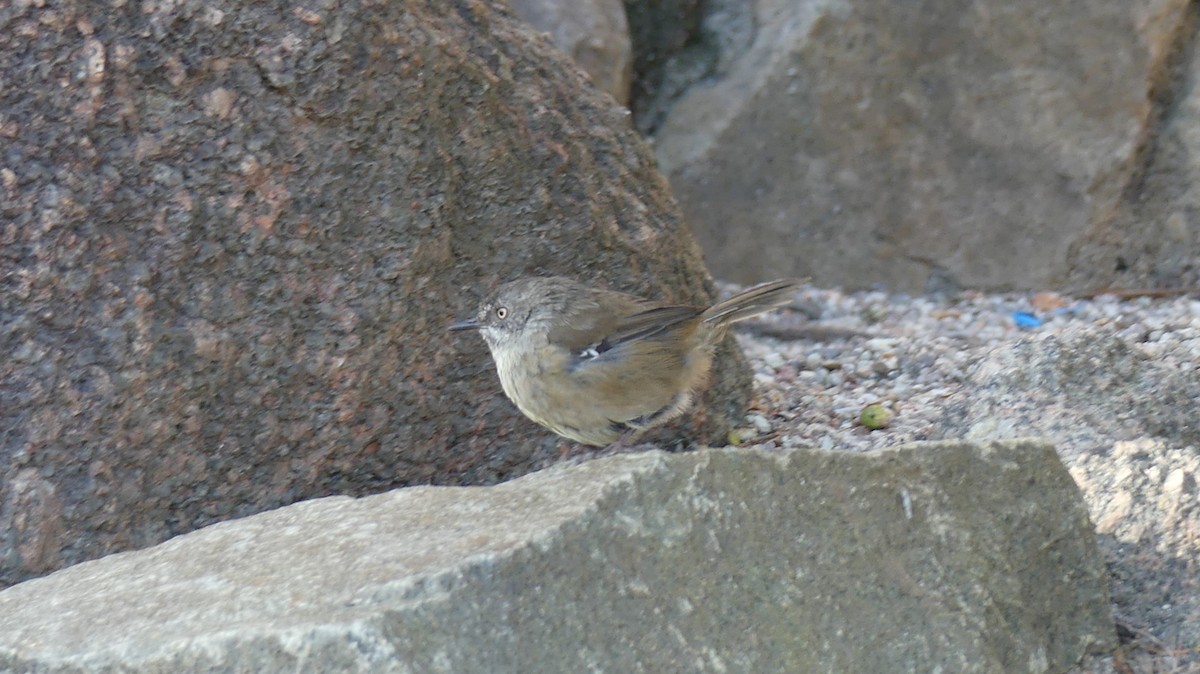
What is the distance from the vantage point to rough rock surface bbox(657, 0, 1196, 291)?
20.9ft

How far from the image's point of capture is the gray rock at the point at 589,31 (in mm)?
6426

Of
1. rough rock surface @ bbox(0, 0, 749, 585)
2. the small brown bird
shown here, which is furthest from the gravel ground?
rough rock surface @ bbox(0, 0, 749, 585)

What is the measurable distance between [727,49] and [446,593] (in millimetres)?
4957

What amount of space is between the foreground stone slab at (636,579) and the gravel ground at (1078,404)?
0.93ft

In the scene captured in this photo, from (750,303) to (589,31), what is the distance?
8.41 ft

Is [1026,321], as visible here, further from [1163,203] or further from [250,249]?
[250,249]

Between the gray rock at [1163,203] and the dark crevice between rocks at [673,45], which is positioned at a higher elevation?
the gray rock at [1163,203]

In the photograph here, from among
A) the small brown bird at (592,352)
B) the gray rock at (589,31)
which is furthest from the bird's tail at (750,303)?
the gray rock at (589,31)

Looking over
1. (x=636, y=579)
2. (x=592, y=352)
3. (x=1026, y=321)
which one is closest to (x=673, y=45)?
(x=1026, y=321)

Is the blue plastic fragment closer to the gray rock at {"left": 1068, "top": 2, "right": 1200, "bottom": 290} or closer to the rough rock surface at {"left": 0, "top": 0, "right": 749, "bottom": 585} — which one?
the gray rock at {"left": 1068, "top": 2, "right": 1200, "bottom": 290}

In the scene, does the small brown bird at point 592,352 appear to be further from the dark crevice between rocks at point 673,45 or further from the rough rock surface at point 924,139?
the dark crevice between rocks at point 673,45

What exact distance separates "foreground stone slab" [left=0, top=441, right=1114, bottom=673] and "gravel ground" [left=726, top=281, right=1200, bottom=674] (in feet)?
0.93

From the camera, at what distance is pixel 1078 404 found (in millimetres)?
4090

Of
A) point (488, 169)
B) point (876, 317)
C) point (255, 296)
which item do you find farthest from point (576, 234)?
point (876, 317)
